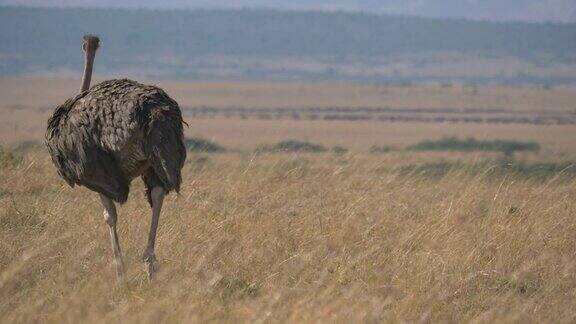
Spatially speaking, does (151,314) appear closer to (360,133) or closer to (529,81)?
(360,133)

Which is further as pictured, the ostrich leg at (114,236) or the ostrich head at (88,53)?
the ostrich head at (88,53)

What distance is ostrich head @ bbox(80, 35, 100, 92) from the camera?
8008 mm

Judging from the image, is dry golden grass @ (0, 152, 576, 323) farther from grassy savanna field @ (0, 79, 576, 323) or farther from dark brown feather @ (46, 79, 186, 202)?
dark brown feather @ (46, 79, 186, 202)

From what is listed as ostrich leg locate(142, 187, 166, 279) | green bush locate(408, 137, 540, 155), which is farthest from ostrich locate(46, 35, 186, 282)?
green bush locate(408, 137, 540, 155)

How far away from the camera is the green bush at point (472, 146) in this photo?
29.1 meters

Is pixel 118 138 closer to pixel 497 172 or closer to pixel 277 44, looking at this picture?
pixel 497 172

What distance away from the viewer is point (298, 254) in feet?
25.0

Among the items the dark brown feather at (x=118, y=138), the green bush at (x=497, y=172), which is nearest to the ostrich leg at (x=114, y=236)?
the dark brown feather at (x=118, y=138)

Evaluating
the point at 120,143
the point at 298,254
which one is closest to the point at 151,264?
the point at 120,143

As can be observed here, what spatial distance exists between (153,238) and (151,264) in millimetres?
168

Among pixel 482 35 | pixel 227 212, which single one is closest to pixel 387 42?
pixel 482 35

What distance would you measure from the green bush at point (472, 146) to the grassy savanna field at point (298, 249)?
16.9 metres

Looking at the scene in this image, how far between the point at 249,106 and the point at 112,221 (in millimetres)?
54008

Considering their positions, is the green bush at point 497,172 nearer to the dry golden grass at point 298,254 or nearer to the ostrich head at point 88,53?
the dry golden grass at point 298,254
